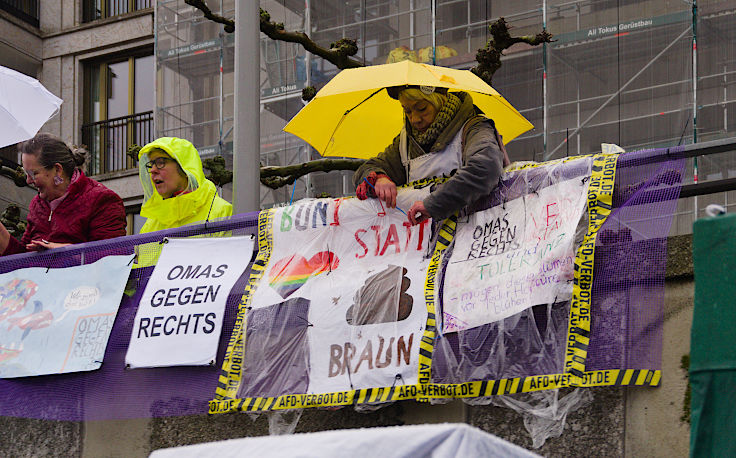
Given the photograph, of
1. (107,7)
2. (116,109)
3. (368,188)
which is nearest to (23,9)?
(107,7)

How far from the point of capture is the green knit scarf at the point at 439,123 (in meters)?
6.33

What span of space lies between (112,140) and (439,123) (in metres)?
20.0

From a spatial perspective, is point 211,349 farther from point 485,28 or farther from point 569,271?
point 485,28

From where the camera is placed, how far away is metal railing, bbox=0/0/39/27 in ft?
84.4

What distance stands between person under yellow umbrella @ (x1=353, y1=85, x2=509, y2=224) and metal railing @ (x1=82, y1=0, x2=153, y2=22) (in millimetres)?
19935

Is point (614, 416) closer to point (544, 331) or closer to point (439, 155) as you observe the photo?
point (544, 331)

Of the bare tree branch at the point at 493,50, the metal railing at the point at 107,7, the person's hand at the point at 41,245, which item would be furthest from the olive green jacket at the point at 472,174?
the metal railing at the point at 107,7

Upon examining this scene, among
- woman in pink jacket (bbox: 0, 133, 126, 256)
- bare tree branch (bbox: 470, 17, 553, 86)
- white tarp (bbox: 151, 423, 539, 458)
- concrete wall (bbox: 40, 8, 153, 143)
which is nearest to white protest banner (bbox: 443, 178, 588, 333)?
white tarp (bbox: 151, 423, 539, 458)

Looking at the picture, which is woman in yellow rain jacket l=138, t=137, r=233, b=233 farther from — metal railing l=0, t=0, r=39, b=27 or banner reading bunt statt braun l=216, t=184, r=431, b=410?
metal railing l=0, t=0, r=39, b=27

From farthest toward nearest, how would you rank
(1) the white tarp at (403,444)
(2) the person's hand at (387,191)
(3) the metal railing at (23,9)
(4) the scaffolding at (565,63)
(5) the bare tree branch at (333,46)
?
(3) the metal railing at (23,9)
(4) the scaffolding at (565,63)
(5) the bare tree branch at (333,46)
(2) the person's hand at (387,191)
(1) the white tarp at (403,444)

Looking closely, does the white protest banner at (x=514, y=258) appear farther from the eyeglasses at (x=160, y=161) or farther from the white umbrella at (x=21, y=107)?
the white umbrella at (x=21, y=107)

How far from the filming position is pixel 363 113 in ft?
23.9

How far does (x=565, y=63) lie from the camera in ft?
55.9

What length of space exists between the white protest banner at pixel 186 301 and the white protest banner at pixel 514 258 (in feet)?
4.49
